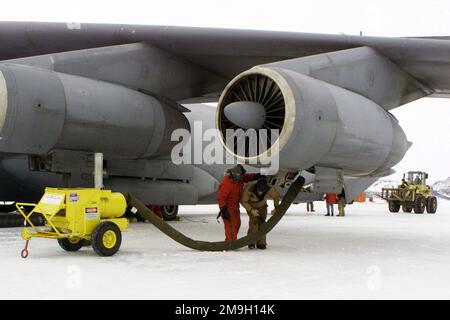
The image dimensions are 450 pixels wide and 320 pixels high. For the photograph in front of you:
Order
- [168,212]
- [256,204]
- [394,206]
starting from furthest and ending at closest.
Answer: [394,206], [168,212], [256,204]

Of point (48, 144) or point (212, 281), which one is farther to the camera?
point (48, 144)

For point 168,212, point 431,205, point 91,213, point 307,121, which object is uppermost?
point 307,121

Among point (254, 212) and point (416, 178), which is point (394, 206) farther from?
point (254, 212)

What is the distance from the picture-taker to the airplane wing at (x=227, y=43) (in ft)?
29.7

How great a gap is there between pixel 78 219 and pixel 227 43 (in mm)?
4052

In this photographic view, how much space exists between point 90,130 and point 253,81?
2.60 m

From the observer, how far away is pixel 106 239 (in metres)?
7.30

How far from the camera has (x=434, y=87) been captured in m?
10.5

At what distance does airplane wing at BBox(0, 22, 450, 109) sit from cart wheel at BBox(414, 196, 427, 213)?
1251 centimetres

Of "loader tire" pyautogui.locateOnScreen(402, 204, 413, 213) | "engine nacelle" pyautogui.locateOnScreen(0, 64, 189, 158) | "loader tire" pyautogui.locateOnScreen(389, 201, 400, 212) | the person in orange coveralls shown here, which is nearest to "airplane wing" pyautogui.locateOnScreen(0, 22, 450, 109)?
"engine nacelle" pyautogui.locateOnScreen(0, 64, 189, 158)

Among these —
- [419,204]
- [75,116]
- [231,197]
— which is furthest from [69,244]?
[419,204]

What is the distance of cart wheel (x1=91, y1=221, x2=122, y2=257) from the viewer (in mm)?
7125
